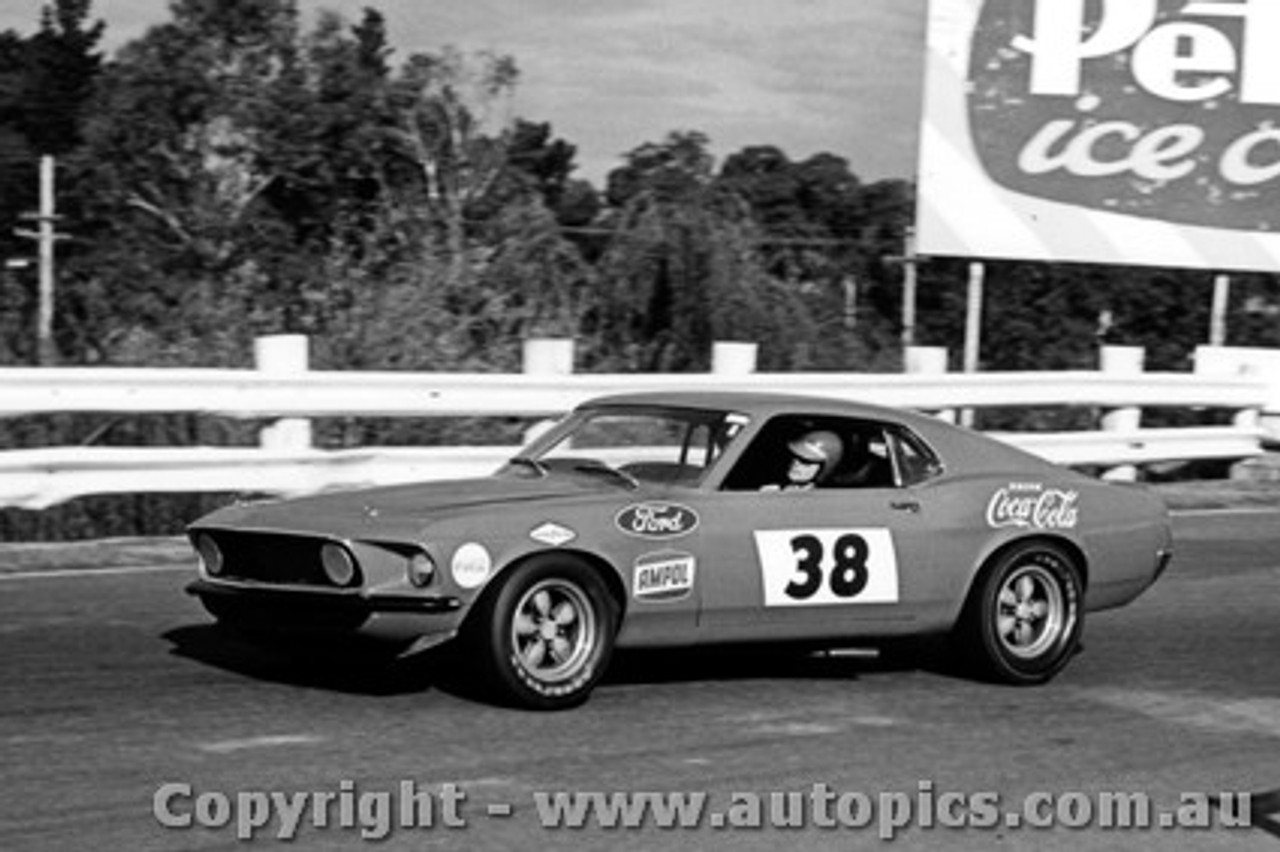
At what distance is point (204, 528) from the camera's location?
8703mm

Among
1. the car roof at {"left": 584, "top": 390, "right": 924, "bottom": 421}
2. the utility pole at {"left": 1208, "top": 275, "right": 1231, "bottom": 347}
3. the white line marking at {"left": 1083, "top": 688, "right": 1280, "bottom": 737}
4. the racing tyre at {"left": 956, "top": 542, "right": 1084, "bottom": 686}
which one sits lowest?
the white line marking at {"left": 1083, "top": 688, "right": 1280, "bottom": 737}

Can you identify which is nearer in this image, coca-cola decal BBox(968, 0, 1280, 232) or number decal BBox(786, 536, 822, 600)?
number decal BBox(786, 536, 822, 600)

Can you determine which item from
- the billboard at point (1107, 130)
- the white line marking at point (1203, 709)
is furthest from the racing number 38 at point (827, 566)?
the billboard at point (1107, 130)

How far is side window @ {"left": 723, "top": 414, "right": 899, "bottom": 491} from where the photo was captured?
9.09 metres

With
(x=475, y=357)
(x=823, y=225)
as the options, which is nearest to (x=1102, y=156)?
(x=475, y=357)

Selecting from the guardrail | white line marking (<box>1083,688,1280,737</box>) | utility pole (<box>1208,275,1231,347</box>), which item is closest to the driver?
white line marking (<box>1083,688,1280,737</box>)

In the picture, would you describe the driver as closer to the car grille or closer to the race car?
the race car

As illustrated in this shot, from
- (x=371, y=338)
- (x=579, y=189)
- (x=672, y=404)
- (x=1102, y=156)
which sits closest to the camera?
(x=672, y=404)

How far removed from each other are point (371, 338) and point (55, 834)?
414 inches

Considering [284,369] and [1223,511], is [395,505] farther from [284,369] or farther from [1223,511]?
[1223,511]

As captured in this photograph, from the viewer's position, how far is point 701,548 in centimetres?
865

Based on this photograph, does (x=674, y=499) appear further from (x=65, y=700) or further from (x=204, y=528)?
(x=65, y=700)

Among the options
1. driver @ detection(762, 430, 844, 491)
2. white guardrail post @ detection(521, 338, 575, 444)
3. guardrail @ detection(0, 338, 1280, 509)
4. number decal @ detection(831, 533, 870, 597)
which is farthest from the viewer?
white guardrail post @ detection(521, 338, 575, 444)

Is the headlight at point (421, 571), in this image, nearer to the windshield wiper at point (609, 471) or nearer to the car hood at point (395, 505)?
the car hood at point (395, 505)
